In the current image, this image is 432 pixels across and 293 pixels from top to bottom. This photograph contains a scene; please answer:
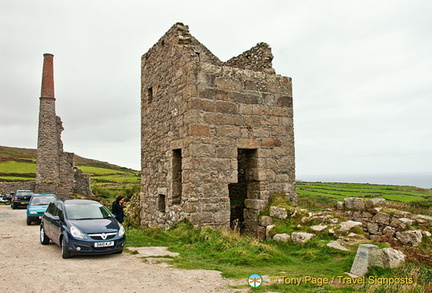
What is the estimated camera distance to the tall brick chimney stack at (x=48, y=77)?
4175cm

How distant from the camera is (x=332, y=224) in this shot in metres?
9.54

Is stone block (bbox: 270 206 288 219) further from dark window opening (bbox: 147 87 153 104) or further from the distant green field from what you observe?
the distant green field

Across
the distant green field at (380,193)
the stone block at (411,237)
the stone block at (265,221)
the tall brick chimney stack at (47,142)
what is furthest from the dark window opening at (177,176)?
the tall brick chimney stack at (47,142)

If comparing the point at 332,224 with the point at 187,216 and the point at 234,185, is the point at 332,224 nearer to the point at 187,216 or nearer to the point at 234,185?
the point at 187,216

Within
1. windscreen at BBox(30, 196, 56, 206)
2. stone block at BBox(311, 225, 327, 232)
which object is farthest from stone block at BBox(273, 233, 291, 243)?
windscreen at BBox(30, 196, 56, 206)

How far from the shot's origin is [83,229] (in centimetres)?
859

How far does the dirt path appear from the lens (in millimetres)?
6090

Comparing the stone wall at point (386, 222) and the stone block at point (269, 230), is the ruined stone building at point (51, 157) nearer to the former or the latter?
the stone block at point (269, 230)

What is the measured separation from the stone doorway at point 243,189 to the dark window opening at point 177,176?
6.76 feet

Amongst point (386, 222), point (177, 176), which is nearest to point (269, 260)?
point (386, 222)

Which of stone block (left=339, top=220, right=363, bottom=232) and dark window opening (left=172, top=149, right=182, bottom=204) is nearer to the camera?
stone block (left=339, top=220, right=363, bottom=232)

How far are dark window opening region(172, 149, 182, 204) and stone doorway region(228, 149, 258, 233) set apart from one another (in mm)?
2060

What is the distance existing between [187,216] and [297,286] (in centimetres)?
522

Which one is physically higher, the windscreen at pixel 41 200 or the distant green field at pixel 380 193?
the windscreen at pixel 41 200
